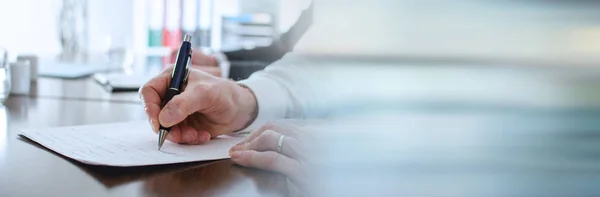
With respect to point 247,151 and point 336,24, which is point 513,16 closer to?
point 336,24

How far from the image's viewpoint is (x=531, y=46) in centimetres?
17

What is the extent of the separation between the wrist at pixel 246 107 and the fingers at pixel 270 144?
0.14 meters

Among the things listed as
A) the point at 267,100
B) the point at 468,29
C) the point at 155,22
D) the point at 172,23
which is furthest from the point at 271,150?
the point at 155,22

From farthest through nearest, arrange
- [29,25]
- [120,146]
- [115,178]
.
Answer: [29,25]
[120,146]
[115,178]

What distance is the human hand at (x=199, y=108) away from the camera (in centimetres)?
69

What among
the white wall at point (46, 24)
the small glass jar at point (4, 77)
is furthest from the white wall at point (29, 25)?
the small glass jar at point (4, 77)

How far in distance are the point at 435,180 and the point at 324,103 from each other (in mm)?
64

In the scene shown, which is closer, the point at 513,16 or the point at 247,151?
the point at 513,16

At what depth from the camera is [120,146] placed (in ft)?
2.16

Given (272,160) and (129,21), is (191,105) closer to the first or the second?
(272,160)

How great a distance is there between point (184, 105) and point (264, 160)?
17 centimetres

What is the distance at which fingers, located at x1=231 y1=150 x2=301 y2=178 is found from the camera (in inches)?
20.1

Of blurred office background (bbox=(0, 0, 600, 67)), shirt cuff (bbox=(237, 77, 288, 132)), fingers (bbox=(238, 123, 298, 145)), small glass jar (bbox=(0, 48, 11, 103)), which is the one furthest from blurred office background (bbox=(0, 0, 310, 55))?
blurred office background (bbox=(0, 0, 600, 67))

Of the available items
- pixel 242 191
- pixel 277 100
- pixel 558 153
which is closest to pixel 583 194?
pixel 558 153
